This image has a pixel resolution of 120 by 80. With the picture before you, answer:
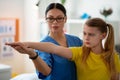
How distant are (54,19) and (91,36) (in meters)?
0.27

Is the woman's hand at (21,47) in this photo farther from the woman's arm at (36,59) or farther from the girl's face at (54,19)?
the girl's face at (54,19)

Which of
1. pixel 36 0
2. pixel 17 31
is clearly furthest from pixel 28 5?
pixel 17 31

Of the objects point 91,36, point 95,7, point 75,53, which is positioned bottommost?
point 75,53

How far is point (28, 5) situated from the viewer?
3.36m

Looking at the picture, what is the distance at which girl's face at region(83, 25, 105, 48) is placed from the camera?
1.38 metres

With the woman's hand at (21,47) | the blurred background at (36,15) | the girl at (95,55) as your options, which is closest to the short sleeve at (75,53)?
the girl at (95,55)

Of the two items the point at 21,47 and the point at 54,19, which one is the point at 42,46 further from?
the point at 54,19

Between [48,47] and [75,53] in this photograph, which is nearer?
[48,47]

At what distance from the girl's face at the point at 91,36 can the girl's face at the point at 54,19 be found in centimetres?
20

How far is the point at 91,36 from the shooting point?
4.55 feet

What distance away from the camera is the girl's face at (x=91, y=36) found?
4.54ft

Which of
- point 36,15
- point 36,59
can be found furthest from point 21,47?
point 36,15

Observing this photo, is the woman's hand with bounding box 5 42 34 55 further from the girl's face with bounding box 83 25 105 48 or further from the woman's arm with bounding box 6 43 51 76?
the girl's face with bounding box 83 25 105 48

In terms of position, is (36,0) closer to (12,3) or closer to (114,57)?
(12,3)
